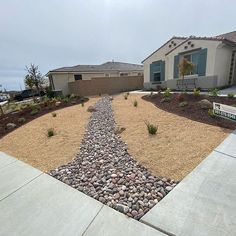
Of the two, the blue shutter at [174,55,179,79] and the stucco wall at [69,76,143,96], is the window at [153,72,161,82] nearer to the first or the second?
the blue shutter at [174,55,179,79]

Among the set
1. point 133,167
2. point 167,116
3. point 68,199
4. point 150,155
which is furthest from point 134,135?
point 68,199

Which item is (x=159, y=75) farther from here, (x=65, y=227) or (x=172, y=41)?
(x=65, y=227)

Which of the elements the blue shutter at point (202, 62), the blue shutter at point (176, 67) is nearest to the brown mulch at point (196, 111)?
the blue shutter at point (202, 62)

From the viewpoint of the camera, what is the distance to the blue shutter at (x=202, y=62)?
42.0 feet

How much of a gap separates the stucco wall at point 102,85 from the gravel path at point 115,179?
15.2 m

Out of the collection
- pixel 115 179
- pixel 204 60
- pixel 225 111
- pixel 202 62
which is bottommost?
pixel 115 179

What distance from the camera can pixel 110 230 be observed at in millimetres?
2064

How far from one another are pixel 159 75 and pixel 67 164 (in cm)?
1634

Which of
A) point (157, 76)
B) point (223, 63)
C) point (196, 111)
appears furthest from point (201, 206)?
point (157, 76)

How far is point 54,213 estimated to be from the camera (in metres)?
2.40

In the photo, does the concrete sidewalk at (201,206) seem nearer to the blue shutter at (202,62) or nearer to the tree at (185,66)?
the tree at (185,66)

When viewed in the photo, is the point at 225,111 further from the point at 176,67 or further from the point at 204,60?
the point at 176,67

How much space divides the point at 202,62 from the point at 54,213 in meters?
14.3

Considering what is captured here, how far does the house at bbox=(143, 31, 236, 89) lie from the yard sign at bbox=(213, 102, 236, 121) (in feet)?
28.3
